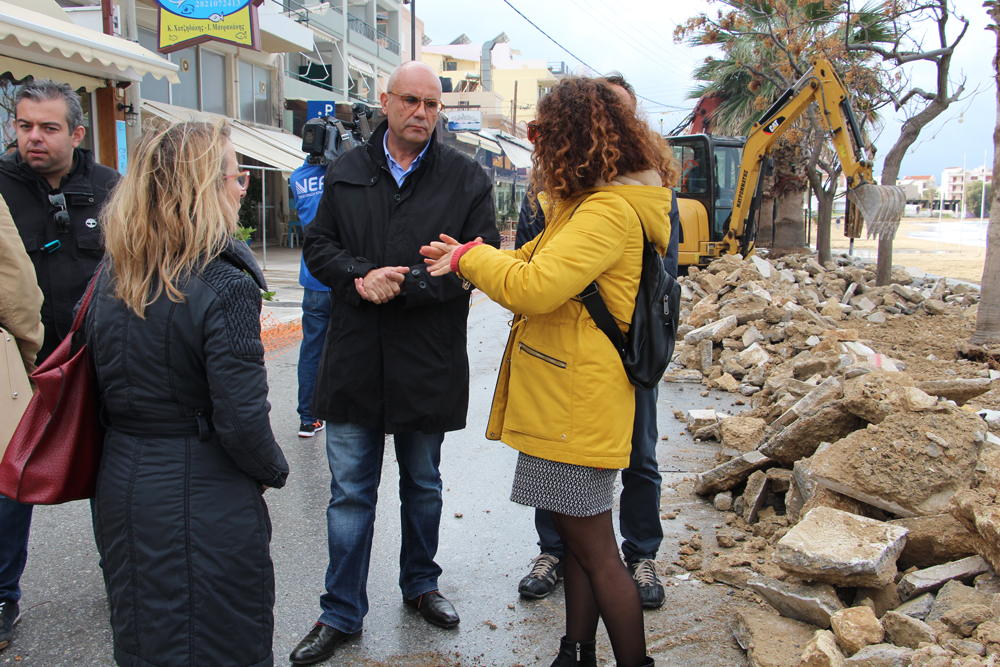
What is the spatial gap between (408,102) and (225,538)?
1.73m

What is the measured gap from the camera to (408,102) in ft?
9.28

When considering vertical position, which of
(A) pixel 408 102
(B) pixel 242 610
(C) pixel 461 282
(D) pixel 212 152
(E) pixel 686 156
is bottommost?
(B) pixel 242 610

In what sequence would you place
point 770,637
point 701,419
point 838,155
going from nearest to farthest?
point 770,637
point 701,419
point 838,155

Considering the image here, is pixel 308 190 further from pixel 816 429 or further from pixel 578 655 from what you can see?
pixel 578 655

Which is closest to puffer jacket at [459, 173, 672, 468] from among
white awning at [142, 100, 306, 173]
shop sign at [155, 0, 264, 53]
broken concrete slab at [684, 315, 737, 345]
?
broken concrete slab at [684, 315, 737, 345]

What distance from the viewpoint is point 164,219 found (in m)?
1.89

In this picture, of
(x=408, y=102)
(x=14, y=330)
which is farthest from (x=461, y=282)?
(x=14, y=330)

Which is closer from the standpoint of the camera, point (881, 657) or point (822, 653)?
point (881, 657)

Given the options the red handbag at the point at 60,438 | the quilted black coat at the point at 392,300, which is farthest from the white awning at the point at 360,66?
the red handbag at the point at 60,438

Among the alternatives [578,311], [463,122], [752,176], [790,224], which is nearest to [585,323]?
[578,311]

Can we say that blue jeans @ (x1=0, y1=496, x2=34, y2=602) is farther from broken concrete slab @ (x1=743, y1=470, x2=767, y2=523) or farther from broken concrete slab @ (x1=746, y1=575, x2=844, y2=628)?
broken concrete slab @ (x1=743, y1=470, x2=767, y2=523)

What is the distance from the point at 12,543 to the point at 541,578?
2050 mm

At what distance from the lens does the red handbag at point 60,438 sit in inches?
76.5

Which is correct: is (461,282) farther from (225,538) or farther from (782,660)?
(782,660)
